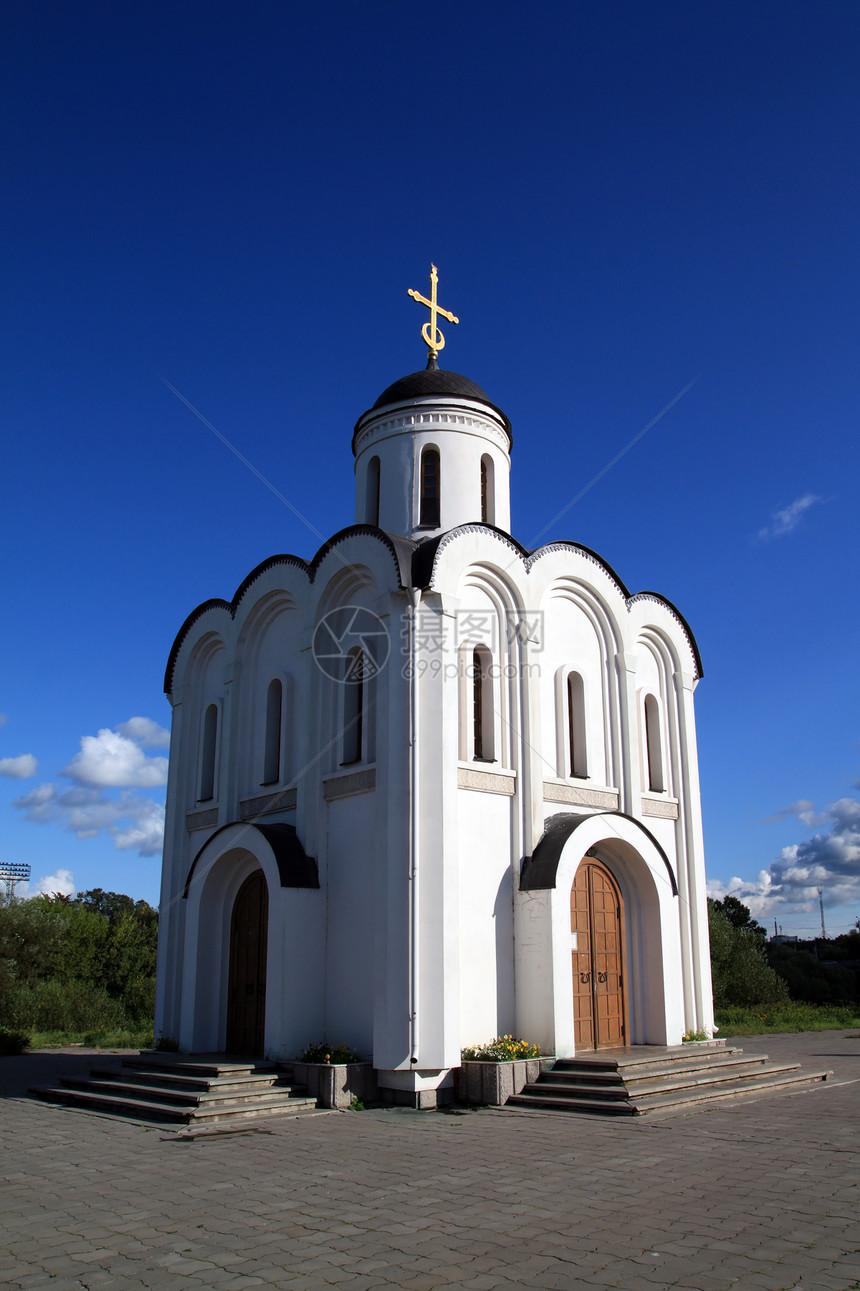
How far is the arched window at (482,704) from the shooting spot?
13516mm

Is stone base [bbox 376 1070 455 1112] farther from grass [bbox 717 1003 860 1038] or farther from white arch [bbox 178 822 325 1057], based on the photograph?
grass [bbox 717 1003 860 1038]

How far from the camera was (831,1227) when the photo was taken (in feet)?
20.4

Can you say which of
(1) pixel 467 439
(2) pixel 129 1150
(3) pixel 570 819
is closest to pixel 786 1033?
(3) pixel 570 819

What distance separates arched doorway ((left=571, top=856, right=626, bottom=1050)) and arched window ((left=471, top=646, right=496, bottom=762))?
90.5 inches

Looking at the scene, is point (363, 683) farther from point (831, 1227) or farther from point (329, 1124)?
point (831, 1227)

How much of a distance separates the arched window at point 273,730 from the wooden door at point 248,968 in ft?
5.37

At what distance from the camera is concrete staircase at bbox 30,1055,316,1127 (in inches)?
431

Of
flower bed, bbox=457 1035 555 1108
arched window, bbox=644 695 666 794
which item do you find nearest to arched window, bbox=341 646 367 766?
flower bed, bbox=457 1035 555 1108

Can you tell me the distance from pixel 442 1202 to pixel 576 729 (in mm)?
8676

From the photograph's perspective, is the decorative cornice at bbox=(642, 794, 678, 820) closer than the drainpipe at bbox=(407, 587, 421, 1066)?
No

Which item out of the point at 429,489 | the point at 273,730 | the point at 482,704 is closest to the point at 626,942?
the point at 482,704

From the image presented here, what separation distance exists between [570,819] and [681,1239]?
7.73 meters

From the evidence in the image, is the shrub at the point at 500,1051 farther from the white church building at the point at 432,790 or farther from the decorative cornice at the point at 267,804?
the decorative cornice at the point at 267,804

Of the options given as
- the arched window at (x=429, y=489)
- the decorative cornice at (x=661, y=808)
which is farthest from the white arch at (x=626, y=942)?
the arched window at (x=429, y=489)
